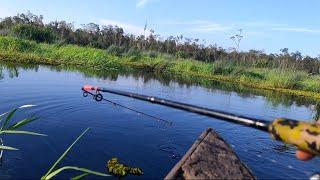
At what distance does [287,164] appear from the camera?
340 inches

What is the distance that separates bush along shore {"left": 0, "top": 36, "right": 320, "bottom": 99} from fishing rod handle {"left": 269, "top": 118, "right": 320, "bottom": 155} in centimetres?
2303

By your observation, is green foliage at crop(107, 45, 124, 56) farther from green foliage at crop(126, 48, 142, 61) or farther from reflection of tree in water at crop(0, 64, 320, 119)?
reflection of tree in water at crop(0, 64, 320, 119)

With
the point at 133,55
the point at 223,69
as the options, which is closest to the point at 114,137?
the point at 223,69

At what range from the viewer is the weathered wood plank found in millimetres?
3500

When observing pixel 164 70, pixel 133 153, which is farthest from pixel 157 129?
pixel 164 70

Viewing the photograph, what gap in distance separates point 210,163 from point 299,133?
47.1 inches

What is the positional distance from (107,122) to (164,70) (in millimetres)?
21930

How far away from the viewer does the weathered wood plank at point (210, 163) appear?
350 centimetres

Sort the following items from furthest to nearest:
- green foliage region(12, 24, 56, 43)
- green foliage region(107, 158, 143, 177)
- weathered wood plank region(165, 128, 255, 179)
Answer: green foliage region(12, 24, 56, 43) → green foliage region(107, 158, 143, 177) → weathered wood plank region(165, 128, 255, 179)

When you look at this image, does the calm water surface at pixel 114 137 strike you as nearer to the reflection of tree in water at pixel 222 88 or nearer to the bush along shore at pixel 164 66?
the reflection of tree in water at pixel 222 88

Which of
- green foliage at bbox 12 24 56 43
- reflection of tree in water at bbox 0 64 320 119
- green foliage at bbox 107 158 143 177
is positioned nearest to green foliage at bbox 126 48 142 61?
green foliage at bbox 12 24 56 43

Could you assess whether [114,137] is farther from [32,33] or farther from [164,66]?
[32,33]

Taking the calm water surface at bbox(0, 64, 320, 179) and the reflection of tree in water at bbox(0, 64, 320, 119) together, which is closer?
the calm water surface at bbox(0, 64, 320, 179)

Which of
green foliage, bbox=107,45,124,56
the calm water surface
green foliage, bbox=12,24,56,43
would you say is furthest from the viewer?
green foliage, bbox=12,24,56,43
